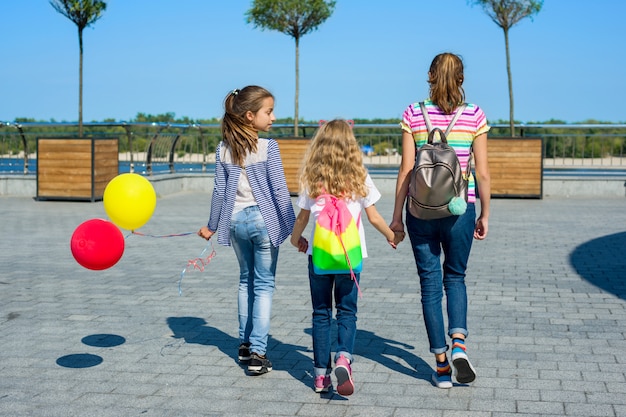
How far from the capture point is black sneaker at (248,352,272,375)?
5223 millimetres

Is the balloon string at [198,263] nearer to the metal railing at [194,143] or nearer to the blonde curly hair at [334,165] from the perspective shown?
the blonde curly hair at [334,165]

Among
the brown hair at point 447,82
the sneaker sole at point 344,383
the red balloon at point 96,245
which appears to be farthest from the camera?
the red balloon at point 96,245

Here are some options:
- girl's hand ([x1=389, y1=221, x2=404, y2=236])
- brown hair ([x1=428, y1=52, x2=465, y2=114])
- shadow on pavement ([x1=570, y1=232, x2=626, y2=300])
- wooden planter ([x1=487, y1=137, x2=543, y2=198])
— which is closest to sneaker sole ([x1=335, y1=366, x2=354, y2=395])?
girl's hand ([x1=389, y1=221, x2=404, y2=236])

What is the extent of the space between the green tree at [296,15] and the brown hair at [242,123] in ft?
57.8

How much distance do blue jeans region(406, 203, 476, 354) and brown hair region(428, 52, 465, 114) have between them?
56 cm

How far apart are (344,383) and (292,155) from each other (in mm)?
15131

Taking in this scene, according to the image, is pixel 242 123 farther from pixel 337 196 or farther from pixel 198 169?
pixel 198 169

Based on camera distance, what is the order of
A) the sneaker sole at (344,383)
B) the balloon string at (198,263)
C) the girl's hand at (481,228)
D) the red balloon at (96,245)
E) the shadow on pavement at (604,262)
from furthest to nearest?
the shadow on pavement at (604,262) → the balloon string at (198,263) → the red balloon at (96,245) → the girl's hand at (481,228) → the sneaker sole at (344,383)

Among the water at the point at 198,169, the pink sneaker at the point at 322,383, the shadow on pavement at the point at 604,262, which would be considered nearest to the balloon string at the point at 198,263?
the pink sneaker at the point at 322,383

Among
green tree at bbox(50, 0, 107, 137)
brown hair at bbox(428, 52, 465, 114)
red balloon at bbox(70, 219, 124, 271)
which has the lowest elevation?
red balloon at bbox(70, 219, 124, 271)

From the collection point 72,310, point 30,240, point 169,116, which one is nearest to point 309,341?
point 72,310

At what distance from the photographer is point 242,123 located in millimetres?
5316

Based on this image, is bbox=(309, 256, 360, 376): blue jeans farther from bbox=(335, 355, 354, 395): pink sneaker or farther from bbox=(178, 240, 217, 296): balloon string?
bbox=(178, 240, 217, 296): balloon string

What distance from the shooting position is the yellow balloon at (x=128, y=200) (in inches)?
213
